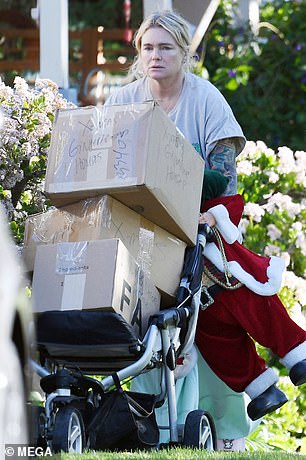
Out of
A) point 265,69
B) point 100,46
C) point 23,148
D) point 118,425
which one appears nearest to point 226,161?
point 23,148

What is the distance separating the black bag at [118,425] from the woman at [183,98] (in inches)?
32.6

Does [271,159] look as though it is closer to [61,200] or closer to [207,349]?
[207,349]

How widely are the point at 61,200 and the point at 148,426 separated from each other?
91 cm

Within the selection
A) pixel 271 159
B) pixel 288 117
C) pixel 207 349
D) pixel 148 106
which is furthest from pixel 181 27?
pixel 288 117

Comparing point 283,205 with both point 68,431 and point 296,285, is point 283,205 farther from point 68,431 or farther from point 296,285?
point 68,431

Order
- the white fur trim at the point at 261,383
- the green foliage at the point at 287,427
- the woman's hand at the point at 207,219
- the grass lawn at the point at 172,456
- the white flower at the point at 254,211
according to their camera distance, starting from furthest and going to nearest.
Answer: the white flower at the point at 254,211 → the green foliage at the point at 287,427 → the white fur trim at the point at 261,383 → the woman's hand at the point at 207,219 → the grass lawn at the point at 172,456

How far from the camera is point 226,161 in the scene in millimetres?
Result: 5328

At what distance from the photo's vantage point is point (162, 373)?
475cm

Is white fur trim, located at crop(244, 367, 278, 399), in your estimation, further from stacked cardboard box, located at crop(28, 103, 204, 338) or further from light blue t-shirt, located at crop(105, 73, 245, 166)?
light blue t-shirt, located at crop(105, 73, 245, 166)

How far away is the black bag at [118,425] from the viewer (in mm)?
4379

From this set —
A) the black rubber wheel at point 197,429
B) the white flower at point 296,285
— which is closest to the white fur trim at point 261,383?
the black rubber wheel at point 197,429

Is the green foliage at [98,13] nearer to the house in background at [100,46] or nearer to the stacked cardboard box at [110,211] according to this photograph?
the house in background at [100,46]

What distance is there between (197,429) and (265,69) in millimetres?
6225

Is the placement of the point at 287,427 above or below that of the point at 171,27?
below
